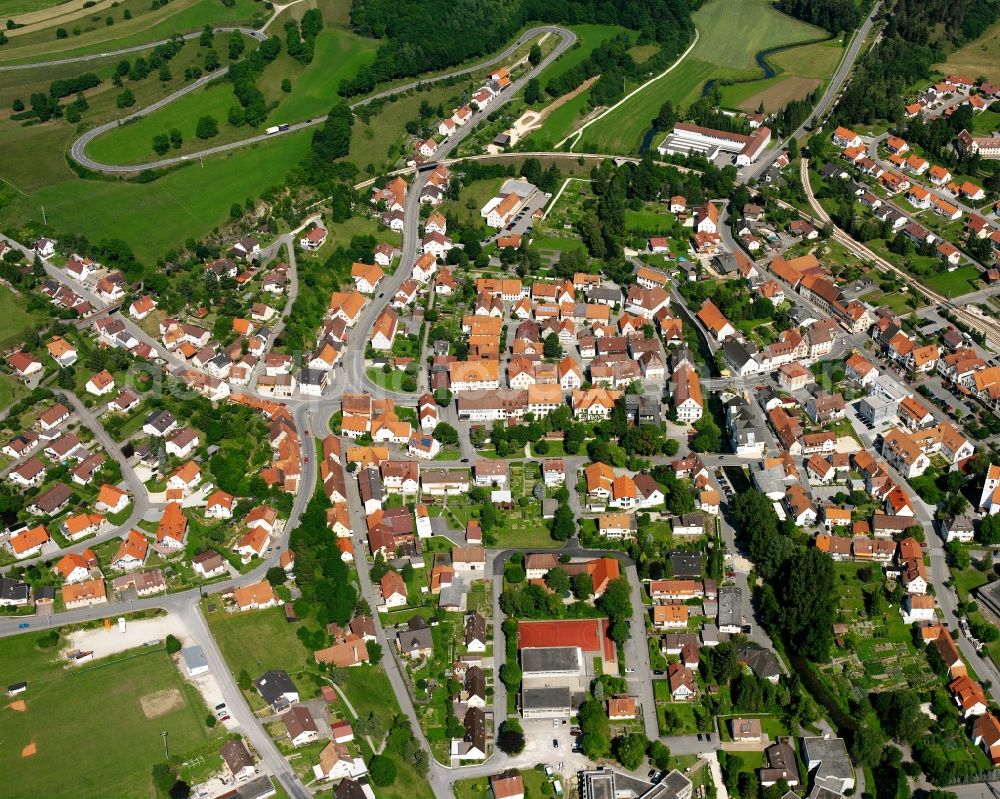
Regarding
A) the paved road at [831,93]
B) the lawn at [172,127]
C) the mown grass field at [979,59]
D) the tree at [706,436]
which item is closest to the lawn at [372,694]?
the tree at [706,436]

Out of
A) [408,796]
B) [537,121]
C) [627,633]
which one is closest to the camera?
[408,796]

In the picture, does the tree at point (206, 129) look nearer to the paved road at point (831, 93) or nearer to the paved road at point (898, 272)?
the paved road at point (831, 93)

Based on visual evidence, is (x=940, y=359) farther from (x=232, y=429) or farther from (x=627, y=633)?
(x=232, y=429)

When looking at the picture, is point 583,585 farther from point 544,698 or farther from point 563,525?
point 544,698

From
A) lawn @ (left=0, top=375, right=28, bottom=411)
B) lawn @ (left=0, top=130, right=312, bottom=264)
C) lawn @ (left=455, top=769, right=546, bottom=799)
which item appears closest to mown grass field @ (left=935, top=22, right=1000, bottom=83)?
lawn @ (left=0, top=130, right=312, bottom=264)

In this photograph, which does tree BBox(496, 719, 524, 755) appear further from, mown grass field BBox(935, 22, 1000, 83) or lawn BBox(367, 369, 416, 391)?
mown grass field BBox(935, 22, 1000, 83)

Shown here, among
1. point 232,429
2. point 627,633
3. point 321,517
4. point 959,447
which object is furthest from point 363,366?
point 959,447

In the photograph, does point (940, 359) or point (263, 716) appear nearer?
point (263, 716)
